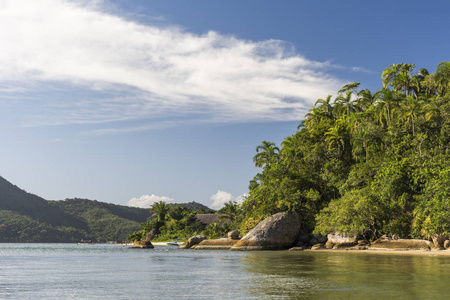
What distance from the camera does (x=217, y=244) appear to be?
62219mm

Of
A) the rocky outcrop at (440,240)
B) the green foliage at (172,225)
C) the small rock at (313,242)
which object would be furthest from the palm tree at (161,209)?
the rocky outcrop at (440,240)

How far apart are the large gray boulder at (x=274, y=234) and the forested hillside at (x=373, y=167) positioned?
1867 millimetres

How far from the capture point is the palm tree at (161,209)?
111162 mm

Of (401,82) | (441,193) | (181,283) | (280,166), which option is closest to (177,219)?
(280,166)

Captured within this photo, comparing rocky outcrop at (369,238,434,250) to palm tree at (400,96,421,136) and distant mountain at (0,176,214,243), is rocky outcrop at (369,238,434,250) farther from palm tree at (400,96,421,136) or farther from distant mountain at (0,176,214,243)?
distant mountain at (0,176,214,243)

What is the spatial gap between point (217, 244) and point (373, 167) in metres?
26.6

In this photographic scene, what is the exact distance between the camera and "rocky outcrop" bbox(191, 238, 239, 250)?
6025cm

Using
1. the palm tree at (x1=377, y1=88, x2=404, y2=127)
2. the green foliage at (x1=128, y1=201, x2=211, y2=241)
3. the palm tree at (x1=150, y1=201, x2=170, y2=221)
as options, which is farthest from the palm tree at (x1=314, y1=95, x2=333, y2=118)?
the palm tree at (x1=150, y1=201, x2=170, y2=221)

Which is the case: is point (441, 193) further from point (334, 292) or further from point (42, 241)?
point (42, 241)

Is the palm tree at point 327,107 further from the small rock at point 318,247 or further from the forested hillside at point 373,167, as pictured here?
the small rock at point 318,247

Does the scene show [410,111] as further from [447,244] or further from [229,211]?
[229,211]

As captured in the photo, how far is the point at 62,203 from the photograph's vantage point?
195375 millimetres

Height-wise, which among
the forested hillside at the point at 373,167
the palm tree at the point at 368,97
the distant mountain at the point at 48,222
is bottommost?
the distant mountain at the point at 48,222

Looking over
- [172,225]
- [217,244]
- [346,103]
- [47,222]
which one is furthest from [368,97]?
[47,222]
